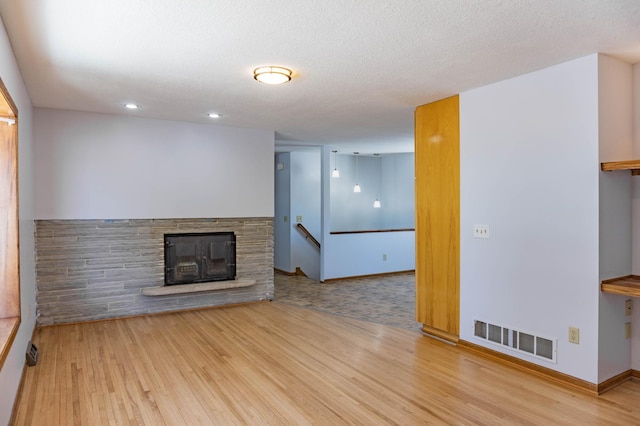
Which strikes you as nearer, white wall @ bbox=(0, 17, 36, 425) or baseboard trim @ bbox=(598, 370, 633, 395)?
white wall @ bbox=(0, 17, 36, 425)

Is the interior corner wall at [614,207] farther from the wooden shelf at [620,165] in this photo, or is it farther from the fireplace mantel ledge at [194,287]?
the fireplace mantel ledge at [194,287]

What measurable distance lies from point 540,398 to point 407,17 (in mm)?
2629

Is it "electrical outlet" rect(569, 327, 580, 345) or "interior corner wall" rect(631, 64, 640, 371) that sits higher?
"interior corner wall" rect(631, 64, 640, 371)

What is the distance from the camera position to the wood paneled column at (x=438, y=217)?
386cm

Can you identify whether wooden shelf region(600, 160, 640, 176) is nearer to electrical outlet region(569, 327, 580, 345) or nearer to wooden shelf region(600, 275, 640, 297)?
wooden shelf region(600, 275, 640, 297)

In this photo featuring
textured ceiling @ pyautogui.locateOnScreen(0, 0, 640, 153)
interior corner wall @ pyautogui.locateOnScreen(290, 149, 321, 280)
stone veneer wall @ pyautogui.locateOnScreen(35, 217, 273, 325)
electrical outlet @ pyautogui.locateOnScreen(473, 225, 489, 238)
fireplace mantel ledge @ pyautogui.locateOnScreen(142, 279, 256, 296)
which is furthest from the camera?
interior corner wall @ pyautogui.locateOnScreen(290, 149, 321, 280)

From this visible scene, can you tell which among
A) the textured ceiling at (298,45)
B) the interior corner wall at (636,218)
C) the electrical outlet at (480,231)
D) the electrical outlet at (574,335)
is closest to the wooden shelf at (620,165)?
the interior corner wall at (636,218)

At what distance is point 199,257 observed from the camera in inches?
207

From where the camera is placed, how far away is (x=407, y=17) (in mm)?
2271

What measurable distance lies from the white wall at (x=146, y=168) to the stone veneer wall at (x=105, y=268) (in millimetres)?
142

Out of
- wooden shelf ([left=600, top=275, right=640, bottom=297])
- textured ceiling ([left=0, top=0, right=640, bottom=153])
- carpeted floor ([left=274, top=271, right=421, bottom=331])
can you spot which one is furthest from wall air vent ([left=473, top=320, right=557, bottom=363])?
textured ceiling ([left=0, top=0, right=640, bottom=153])

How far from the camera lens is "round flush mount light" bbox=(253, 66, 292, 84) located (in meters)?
3.08

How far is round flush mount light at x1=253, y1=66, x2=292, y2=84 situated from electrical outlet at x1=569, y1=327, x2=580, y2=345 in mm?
2866

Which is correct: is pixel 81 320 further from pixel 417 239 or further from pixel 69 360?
pixel 417 239
